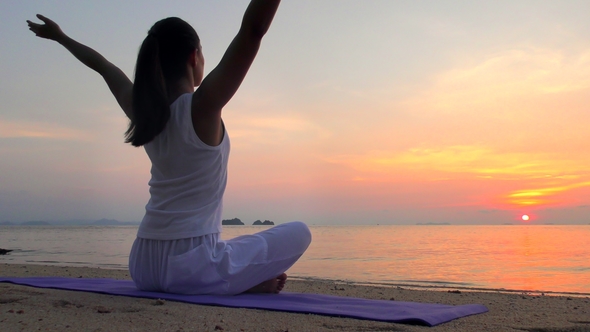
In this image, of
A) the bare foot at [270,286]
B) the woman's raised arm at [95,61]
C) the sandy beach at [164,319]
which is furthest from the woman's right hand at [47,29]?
the bare foot at [270,286]

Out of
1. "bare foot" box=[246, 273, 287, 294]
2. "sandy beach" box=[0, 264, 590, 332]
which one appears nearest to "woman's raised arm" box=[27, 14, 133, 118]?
"sandy beach" box=[0, 264, 590, 332]

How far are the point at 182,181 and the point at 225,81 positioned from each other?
2.22ft

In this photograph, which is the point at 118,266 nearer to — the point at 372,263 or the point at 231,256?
the point at 372,263

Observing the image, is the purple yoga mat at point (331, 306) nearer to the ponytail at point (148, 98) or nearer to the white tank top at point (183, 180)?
the white tank top at point (183, 180)

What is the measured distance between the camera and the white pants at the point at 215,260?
102 inches

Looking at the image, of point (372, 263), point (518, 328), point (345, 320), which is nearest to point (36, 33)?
point (345, 320)

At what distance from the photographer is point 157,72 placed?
242cm

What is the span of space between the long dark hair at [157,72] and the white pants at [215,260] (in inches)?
25.8

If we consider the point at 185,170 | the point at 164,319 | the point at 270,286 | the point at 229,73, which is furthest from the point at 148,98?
the point at 270,286

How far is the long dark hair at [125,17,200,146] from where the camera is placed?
237cm

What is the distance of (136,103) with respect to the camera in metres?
2.41

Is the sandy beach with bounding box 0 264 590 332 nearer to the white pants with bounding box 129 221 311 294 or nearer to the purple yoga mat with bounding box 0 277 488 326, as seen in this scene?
the purple yoga mat with bounding box 0 277 488 326

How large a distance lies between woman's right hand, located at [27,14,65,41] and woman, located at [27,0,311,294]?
374 mm

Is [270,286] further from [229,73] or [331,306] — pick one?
[229,73]
